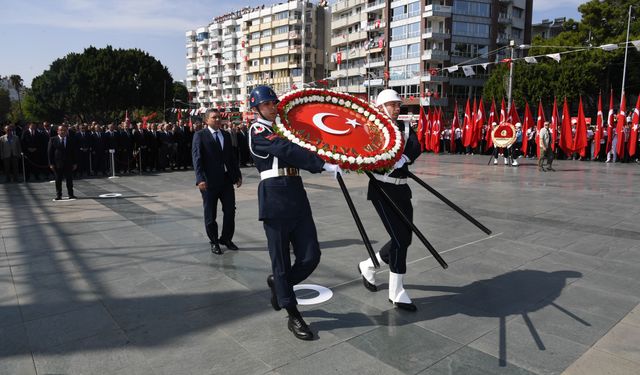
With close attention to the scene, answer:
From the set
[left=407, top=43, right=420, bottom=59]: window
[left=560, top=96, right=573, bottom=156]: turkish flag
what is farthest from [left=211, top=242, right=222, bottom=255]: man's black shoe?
[left=407, top=43, right=420, bottom=59]: window

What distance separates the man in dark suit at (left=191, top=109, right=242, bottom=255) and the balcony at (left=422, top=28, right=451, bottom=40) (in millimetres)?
55281

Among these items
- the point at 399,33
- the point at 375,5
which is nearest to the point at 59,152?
the point at 399,33

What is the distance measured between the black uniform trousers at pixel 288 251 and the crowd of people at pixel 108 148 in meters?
11.9

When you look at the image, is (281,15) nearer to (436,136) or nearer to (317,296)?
(436,136)

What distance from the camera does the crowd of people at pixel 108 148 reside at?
15.2m

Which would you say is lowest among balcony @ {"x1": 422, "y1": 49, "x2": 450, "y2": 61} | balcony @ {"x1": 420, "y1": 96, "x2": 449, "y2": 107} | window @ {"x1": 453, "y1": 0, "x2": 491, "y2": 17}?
balcony @ {"x1": 420, "y1": 96, "x2": 449, "y2": 107}

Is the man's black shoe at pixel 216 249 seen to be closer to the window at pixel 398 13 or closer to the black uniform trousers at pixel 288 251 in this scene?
the black uniform trousers at pixel 288 251

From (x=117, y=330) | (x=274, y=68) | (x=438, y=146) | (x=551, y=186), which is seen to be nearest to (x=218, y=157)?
(x=117, y=330)

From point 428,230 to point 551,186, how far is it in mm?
7460

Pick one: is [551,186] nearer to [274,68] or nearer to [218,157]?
[218,157]

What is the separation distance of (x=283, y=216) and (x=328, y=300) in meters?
1.23

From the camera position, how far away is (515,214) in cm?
905

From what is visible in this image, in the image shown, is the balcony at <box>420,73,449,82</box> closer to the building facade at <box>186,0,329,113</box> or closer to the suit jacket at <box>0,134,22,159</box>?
the building facade at <box>186,0,329,113</box>

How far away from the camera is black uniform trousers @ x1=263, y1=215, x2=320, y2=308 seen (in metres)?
3.88
